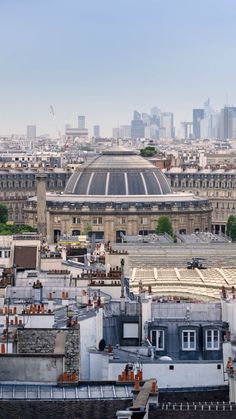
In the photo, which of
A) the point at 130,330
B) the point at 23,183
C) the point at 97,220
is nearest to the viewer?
the point at 130,330

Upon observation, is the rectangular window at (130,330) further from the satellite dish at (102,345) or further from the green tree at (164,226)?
the green tree at (164,226)

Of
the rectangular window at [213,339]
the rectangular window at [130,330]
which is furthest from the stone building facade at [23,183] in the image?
the rectangular window at [213,339]

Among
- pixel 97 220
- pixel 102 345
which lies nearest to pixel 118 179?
pixel 97 220

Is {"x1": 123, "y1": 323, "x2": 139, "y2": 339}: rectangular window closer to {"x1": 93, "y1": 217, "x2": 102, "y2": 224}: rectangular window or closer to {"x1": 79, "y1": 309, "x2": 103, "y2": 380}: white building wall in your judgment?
{"x1": 79, "y1": 309, "x2": 103, "y2": 380}: white building wall

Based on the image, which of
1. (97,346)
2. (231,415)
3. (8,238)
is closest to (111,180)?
(8,238)

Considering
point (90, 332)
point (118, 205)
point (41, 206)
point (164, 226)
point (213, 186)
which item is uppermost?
point (90, 332)

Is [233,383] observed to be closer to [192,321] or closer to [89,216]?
[192,321]

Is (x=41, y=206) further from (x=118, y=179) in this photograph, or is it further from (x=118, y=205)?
(x=118, y=179)

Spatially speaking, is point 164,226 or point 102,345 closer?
point 102,345

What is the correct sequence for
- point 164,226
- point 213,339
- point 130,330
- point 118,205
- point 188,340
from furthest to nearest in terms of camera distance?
point 118,205
point 164,226
point 130,330
point 188,340
point 213,339
